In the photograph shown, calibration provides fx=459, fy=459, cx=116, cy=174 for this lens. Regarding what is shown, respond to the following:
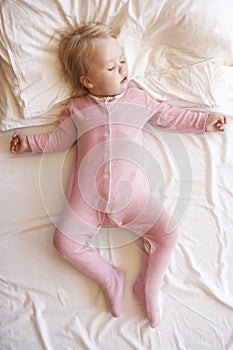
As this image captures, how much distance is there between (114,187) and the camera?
1.16 metres

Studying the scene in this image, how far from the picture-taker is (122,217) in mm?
1160

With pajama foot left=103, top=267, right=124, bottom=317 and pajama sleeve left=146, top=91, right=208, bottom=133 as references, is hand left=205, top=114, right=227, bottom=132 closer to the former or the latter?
pajama sleeve left=146, top=91, right=208, bottom=133

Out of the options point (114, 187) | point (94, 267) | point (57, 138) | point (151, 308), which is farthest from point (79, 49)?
point (151, 308)

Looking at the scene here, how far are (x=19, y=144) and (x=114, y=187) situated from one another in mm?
295

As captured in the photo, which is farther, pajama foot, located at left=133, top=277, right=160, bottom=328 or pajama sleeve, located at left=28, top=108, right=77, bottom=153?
pajama sleeve, located at left=28, top=108, right=77, bottom=153

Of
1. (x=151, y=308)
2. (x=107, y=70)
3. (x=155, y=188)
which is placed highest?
(x=107, y=70)

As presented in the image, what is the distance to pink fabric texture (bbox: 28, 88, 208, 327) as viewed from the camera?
1.15 m

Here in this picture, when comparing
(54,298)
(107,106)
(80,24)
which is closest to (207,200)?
(107,106)

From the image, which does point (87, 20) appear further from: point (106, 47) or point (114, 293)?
point (114, 293)

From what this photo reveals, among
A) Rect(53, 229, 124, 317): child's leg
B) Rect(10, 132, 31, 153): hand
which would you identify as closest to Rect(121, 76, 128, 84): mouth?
Rect(10, 132, 31, 153): hand

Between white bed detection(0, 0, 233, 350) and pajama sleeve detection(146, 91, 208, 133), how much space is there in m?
0.03

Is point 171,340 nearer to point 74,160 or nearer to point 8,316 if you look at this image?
point 8,316

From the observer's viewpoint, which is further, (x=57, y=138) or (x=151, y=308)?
(x=57, y=138)

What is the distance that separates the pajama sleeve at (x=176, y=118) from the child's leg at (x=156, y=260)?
0.24 meters
